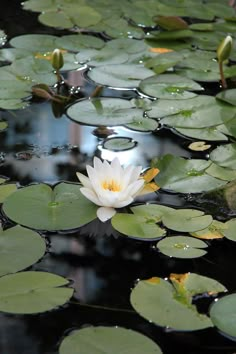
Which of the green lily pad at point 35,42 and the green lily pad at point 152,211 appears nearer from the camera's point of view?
the green lily pad at point 152,211

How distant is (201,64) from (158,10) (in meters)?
0.59

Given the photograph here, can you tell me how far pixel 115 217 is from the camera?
4.80ft

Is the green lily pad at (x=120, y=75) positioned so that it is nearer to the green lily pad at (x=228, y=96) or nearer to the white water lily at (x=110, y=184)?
the green lily pad at (x=228, y=96)

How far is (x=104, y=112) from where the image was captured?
1931mm

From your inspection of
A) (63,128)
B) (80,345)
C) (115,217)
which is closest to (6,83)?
(63,128)

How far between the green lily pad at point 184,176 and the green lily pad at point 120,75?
1.64 ft

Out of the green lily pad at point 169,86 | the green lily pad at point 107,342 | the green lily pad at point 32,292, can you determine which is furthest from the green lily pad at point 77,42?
the green lily pad at point 107,342

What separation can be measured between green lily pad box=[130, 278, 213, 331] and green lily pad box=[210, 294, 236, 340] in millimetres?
16

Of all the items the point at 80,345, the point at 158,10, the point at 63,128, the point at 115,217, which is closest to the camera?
the point at 80,345

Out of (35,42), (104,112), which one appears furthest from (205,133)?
(35,42)

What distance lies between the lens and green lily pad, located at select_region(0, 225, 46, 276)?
1.28m

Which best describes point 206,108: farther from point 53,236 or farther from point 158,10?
point 158,10

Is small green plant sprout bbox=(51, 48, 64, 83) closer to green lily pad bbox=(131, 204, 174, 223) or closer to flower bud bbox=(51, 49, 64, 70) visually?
flower bud bbox=(51, 49, 64, 70)

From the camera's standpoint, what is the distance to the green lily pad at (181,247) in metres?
1.35
